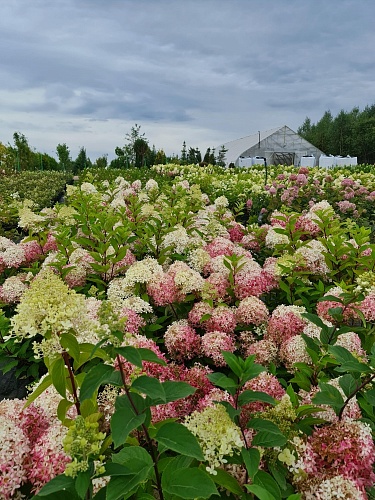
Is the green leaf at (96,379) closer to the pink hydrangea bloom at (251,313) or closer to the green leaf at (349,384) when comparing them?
the green leaf at (349,384)

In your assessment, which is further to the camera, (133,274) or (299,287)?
(299,287)

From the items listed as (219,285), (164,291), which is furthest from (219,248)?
(164,291)

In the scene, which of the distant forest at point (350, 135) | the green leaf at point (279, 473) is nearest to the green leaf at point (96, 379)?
the green leaf at point (279, 473)

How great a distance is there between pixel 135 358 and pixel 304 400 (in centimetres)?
81

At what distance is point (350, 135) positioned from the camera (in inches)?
2404

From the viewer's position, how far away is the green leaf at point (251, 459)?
1015 millimetres

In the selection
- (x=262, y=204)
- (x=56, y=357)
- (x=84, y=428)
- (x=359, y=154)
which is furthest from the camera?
(x=359, y=154)

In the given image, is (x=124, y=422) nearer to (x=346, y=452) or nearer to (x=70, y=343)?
(x=70, y=343)

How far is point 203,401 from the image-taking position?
4.58 feet

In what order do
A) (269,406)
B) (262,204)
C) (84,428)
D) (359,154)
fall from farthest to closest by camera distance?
(359,154)
(262,204)
(269,406)
(84,428)

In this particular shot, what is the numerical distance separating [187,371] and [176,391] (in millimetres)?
604

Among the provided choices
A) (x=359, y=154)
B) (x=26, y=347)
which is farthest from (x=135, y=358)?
(x=359, y=154)

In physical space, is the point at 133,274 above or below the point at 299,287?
above

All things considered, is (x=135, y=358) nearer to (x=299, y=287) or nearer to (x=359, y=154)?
(x=299, y=287)
